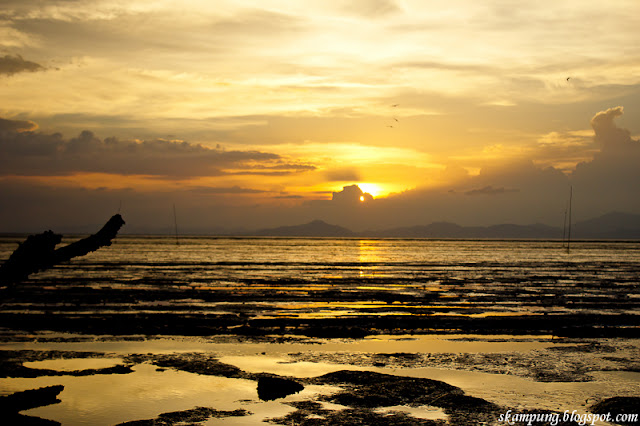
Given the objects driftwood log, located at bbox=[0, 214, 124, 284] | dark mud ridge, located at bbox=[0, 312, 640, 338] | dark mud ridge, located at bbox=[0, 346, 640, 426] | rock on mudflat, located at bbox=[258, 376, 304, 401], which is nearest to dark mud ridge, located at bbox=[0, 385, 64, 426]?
dark mud ridge, located at bbox=[0, 346, 640, 426]

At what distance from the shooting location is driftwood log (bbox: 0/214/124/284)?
9992mm

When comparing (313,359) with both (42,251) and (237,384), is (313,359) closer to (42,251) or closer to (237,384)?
(237,384)

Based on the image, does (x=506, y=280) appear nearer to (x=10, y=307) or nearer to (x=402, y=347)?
(x=402, y=347)

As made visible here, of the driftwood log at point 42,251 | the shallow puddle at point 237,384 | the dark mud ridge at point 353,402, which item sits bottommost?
the shallow puddle at point 237,384

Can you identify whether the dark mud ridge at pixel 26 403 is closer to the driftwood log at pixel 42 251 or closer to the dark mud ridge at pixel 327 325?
the driftwood log at pixel 42 251

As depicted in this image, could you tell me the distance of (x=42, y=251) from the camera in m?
10.2

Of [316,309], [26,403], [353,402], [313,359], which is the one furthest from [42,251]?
[316,309]

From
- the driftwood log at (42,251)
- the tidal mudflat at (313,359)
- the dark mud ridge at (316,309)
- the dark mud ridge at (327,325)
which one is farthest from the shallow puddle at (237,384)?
the driftwood log at (42,251)

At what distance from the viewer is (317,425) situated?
482 inches

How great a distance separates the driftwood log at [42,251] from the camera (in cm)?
999

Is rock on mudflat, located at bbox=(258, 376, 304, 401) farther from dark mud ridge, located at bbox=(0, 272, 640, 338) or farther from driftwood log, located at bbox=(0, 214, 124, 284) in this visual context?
dark mud ridge, located at bbox=(0, 272, 640, 338)

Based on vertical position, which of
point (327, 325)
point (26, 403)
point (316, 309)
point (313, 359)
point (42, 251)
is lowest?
point (316, 309)

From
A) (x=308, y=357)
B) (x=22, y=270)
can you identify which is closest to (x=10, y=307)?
(x=308, y=357)

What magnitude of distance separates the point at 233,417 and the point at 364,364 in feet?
19.6
